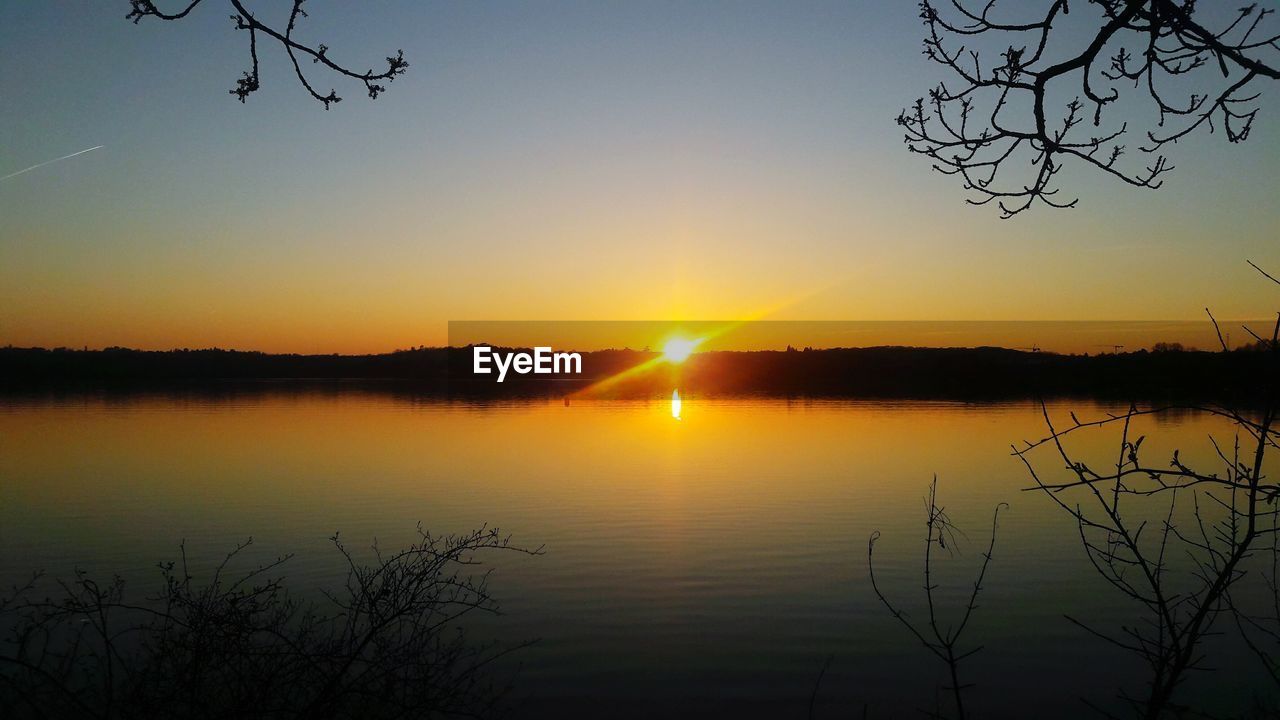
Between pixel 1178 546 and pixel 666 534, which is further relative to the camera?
pixel 666 534

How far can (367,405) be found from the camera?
177 ft

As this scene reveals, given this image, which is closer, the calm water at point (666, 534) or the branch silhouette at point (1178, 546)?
the branch silhouette at point (1178, 546)

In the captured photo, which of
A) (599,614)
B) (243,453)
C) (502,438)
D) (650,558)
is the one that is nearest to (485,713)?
(599,614)

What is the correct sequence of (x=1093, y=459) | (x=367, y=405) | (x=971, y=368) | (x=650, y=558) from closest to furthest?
1. (x=650, y=558)
2. (x=1093, y=459)
3. (x=367, y=405)
4. (x=971, y=368)

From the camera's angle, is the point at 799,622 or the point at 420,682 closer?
the point at 420,682

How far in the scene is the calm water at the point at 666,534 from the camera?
8.47 metres

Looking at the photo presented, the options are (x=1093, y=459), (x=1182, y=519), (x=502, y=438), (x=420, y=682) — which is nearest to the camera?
(x=420, y=682)

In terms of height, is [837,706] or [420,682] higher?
[420,682]

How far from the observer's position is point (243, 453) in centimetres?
2677

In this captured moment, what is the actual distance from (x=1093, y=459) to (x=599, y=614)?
20.5m

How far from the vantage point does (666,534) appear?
15.1 meters

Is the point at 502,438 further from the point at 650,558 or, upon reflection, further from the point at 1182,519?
the point at 1182,519

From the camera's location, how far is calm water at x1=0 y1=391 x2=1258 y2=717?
8469 mm

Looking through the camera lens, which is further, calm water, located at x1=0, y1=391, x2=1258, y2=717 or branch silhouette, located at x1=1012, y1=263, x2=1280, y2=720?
calm water, located at x1=0, y1=391, x2=1258, y2=717
